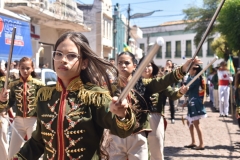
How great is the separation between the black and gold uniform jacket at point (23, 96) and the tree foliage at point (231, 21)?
10073mm

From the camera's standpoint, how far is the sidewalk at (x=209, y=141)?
747 centimetres

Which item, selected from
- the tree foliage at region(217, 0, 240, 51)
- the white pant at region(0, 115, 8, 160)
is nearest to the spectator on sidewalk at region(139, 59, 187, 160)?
the white pant at region(0, 115, 8, 160)

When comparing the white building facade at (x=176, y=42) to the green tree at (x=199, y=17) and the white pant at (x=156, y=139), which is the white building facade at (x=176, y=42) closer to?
the green tree at (x=199, y=17)

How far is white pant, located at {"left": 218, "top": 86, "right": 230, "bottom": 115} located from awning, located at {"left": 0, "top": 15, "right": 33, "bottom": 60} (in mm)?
6869

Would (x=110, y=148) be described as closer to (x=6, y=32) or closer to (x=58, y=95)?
(x=58, y=95)

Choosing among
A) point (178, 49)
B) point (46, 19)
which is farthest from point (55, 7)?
point (178, 49)

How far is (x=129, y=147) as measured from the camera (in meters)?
4.25

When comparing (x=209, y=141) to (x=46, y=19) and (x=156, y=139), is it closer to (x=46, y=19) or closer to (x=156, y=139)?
(x=156, y=139)

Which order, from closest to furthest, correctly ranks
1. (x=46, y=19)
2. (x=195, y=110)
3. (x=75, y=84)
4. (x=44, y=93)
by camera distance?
(x=75, y=84), (x=44, y=93), (x=195, y=110), (x=46, y=19)

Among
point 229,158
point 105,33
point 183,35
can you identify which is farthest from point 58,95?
point 183,35

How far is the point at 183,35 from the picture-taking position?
58.2 m

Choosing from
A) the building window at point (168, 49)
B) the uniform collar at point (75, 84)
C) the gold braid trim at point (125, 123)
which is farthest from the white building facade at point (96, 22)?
the gold braid trim at point (125, 123)

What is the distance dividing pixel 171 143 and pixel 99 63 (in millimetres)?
6353

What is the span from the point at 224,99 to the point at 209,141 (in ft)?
17.5
